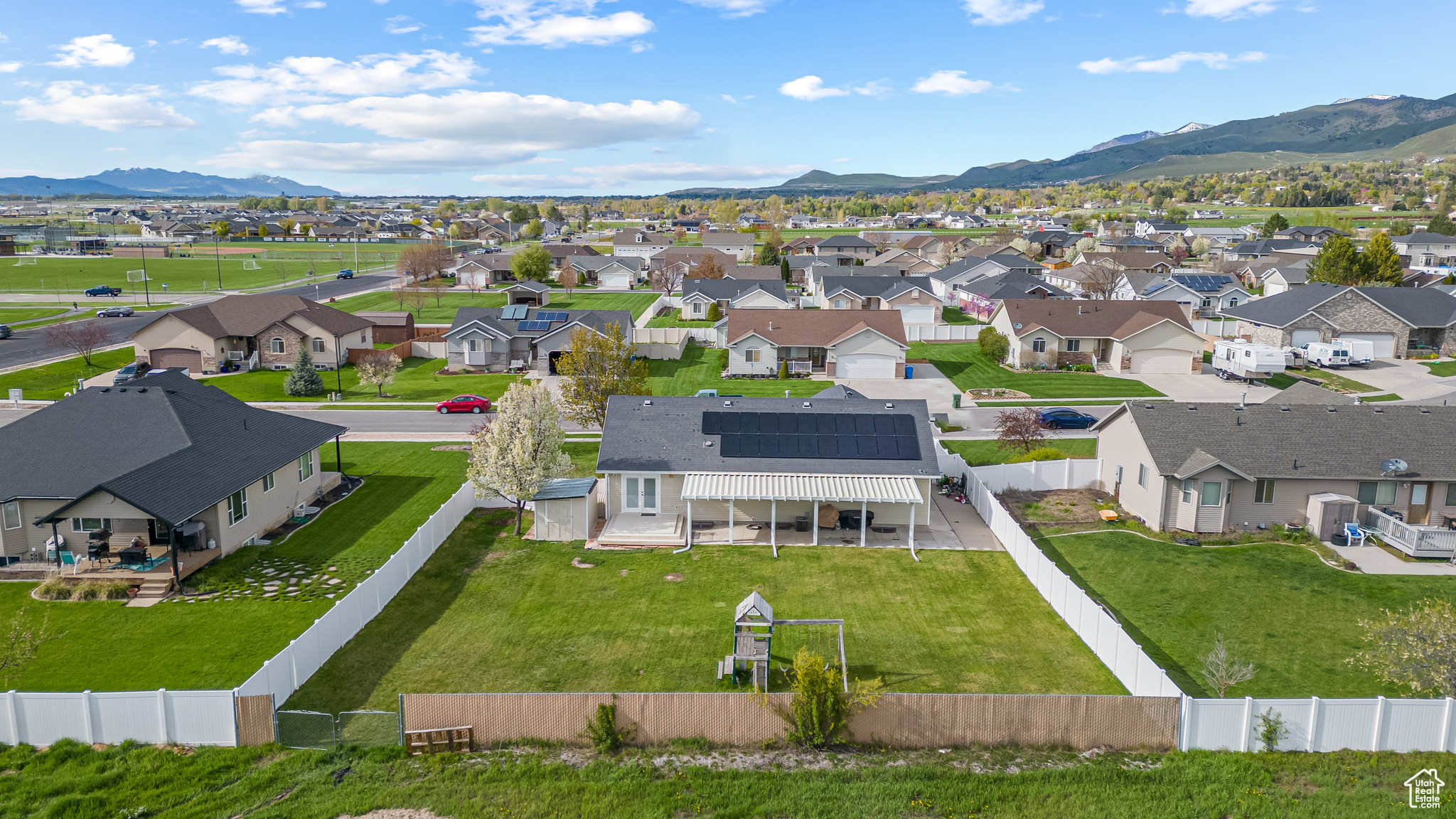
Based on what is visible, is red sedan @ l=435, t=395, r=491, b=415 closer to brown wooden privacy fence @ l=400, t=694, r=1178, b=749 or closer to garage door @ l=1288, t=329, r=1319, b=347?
brown wooden privacy fence @ l=400, t=694, r=1178, b=749

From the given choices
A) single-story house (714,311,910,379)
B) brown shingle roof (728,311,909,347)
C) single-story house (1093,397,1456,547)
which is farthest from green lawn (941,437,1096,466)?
brown shingle roof (728,311,909,347)

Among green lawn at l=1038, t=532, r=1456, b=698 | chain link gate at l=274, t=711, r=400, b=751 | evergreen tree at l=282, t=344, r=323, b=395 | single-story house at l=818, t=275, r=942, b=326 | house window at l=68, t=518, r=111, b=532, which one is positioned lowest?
green lawn at l=1038, t=532, r=1456, b=698

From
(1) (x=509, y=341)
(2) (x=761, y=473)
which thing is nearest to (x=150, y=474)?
(2) (x=761, y=473)

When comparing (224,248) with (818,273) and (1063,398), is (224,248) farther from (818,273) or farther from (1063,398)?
(1063,398)

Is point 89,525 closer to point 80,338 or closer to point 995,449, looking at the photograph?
point 995,449

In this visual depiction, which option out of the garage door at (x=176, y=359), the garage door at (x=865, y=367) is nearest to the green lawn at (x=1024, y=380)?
the garage door at (x=865, y=367)

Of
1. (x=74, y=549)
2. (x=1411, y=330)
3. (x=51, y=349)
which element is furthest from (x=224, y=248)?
(x=1411, y=330)

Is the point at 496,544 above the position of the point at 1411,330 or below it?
below
